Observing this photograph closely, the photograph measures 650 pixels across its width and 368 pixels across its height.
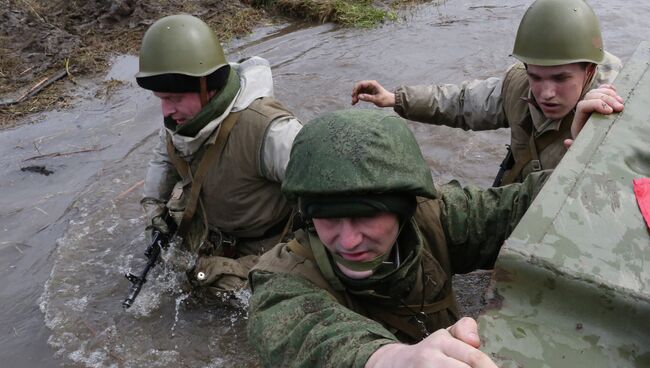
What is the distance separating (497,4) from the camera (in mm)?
11039

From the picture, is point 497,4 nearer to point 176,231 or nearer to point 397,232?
point 176,231

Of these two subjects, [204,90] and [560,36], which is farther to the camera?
[204,90]

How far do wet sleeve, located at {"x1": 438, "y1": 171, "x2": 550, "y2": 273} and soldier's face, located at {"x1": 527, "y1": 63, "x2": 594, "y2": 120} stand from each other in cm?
124

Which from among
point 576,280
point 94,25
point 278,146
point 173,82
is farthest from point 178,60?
point 94,25

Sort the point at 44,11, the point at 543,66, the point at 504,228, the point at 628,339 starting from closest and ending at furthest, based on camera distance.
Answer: the point at 628,339
the point at 504,228
the point at 543,66
the point at 44,11

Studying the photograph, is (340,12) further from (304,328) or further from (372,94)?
(304,328)

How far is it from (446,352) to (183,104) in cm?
316

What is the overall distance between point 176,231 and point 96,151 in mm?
2915

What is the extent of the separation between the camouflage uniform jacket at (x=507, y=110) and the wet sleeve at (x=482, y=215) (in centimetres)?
125

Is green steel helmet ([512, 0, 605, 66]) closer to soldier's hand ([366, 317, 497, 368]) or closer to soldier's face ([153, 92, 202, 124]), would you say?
soldier's face ([153, 92, 202, 124])

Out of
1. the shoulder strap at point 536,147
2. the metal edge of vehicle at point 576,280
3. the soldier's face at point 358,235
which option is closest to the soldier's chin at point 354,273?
the soldier's face at point 358,235

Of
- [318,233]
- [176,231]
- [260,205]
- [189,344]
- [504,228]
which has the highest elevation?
[318,233]

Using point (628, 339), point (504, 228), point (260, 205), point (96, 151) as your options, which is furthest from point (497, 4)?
point (628, 339)

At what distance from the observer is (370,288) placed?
237cm
